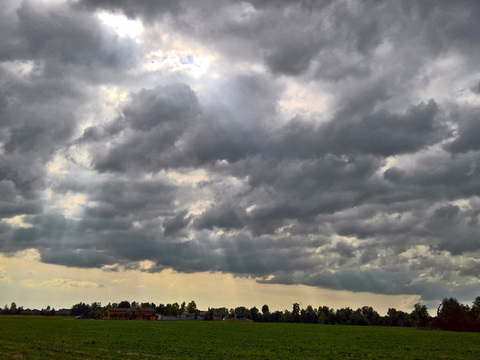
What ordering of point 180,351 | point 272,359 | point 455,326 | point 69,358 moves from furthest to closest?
point 455,326 → point 180,351 → point 272,359 → point 69,358

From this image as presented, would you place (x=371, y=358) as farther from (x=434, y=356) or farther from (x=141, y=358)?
(x=141, y=358)

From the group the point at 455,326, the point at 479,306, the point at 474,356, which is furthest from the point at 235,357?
the point at 479,306

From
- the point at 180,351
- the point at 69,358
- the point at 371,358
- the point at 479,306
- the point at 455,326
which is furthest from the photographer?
the point at 479,306

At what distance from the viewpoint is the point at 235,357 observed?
38.8 metres

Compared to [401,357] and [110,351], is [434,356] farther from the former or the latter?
[110,351]

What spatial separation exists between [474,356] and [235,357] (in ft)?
89.1

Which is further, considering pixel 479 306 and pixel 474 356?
pixel 479 306

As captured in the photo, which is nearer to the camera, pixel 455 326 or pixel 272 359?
pixel 272 359

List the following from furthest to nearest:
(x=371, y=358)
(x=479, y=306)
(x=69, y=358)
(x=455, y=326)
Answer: (x=479, y=306) < (x=455, y=326) < (x=371, y=358) < (x=69, y=358)

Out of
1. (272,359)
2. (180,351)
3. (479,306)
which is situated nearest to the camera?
(272,359)

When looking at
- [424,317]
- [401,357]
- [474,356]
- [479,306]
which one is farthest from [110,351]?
[479,306]

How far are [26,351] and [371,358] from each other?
115 ft

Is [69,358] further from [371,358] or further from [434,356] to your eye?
[434,356]

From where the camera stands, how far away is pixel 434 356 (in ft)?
138
